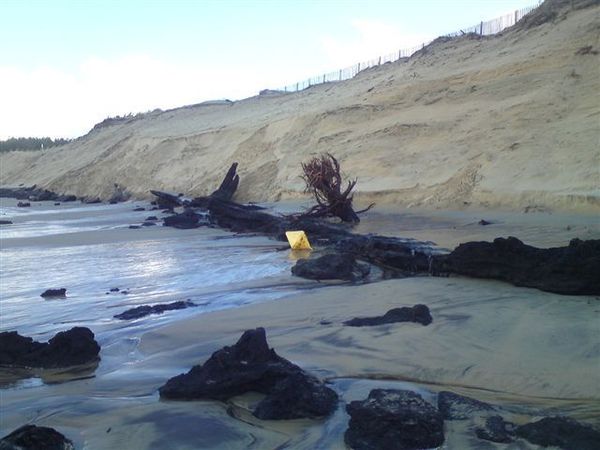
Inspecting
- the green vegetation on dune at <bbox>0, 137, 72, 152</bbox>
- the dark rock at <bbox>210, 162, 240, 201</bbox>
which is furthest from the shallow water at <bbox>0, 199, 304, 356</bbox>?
the green vegetation on dune at <bbox>0, 137, 72, 152</bbox>

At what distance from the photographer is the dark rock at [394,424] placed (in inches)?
128

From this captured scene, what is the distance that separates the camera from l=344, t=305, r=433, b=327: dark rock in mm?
5508

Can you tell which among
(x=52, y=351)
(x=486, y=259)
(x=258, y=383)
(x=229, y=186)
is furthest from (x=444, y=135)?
(x=258, y=383)

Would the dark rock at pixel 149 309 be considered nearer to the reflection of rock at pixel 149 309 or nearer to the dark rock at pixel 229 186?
the reflection of rock at pixel 149 309

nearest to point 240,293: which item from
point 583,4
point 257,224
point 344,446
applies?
point 344,446

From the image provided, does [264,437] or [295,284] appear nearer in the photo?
[264,437]

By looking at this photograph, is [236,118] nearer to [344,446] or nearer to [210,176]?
[210,176]

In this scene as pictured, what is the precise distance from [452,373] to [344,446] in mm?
1291

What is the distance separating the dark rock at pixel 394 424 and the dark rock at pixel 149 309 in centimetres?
368

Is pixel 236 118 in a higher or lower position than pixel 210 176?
higher

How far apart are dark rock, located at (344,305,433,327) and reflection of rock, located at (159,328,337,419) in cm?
145

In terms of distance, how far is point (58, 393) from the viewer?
4.49 meters

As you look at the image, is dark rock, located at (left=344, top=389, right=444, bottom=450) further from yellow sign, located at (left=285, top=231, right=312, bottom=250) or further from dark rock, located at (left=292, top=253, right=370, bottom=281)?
yellow sign, located at (left=285, top=231, right=312, bottom=250)

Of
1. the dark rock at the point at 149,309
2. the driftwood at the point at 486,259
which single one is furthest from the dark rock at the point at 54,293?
the driftwood at the point at 486,259
